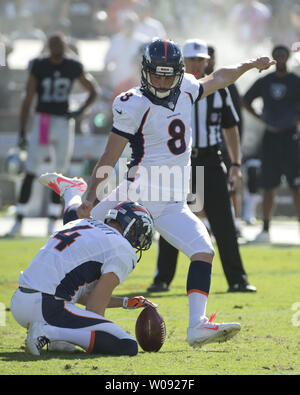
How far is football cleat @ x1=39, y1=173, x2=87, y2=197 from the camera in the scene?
625cm

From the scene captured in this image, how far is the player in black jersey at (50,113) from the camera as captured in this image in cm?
1122

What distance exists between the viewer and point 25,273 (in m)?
4.87

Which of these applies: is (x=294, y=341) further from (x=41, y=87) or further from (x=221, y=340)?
(x=41, y=87)

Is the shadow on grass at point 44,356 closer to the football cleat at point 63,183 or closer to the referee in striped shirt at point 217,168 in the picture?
the football cleat at point 63,183

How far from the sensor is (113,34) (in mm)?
17344

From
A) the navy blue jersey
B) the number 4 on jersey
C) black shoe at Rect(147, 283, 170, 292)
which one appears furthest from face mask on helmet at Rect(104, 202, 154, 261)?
the navy blue jersey

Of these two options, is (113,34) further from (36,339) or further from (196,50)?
(36,339)

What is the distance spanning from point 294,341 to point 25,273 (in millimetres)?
1501

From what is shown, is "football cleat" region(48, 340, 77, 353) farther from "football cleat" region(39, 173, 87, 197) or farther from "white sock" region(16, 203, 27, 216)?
"white sock" region(16, 203, 27, 216)

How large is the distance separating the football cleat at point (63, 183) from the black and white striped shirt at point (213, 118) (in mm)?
1376

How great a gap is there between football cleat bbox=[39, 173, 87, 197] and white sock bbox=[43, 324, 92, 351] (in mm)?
1567

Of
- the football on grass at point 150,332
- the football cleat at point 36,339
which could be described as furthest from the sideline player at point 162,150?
the football cleat at point 36,339
